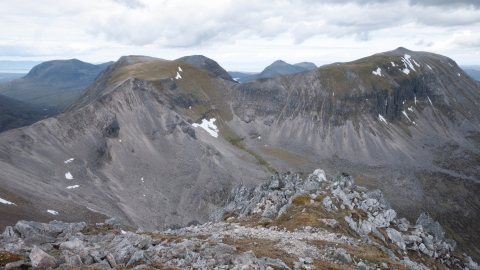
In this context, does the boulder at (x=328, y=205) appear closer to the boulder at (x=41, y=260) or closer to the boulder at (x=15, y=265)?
the boulder at (x=41, y=260)

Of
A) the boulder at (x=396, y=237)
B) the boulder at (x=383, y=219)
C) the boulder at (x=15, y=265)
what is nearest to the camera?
the boulder at (x=15, y=265)

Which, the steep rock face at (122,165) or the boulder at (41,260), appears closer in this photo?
the boulder at (41,260)

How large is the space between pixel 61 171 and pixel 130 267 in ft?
309

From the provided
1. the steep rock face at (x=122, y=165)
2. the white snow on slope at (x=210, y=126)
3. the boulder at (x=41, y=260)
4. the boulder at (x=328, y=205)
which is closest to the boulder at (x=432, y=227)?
the boulder at (x=328, y=205)

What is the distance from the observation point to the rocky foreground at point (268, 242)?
73.0 ft

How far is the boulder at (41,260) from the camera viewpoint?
19.9 metres

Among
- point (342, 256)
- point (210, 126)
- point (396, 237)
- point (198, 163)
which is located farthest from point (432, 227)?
point (210, 126)

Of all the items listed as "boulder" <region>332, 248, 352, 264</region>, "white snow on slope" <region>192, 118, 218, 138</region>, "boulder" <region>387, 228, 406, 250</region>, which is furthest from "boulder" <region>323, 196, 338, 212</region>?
"white snow on slope" <region>192, 118, 218, 138</region>

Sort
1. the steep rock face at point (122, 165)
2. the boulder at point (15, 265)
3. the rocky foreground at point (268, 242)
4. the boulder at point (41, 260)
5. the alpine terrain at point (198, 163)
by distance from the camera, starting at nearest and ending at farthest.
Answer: the boulder at point (15, 265), the boulder at point (41, 260), the rocky foreground at point (268, 242), the alpine terrain at point (198, 163), the steep rock face at point (122, 165)

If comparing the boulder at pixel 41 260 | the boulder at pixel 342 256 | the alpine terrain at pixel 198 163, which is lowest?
the alpine terrain at pixel 198 163

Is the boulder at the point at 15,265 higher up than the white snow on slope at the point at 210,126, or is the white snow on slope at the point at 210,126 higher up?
the boulder at the point at 15,265

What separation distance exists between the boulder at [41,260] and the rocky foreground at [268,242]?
0.19ft

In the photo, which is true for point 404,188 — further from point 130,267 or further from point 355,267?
point 130,267

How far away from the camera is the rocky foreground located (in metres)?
22.2
